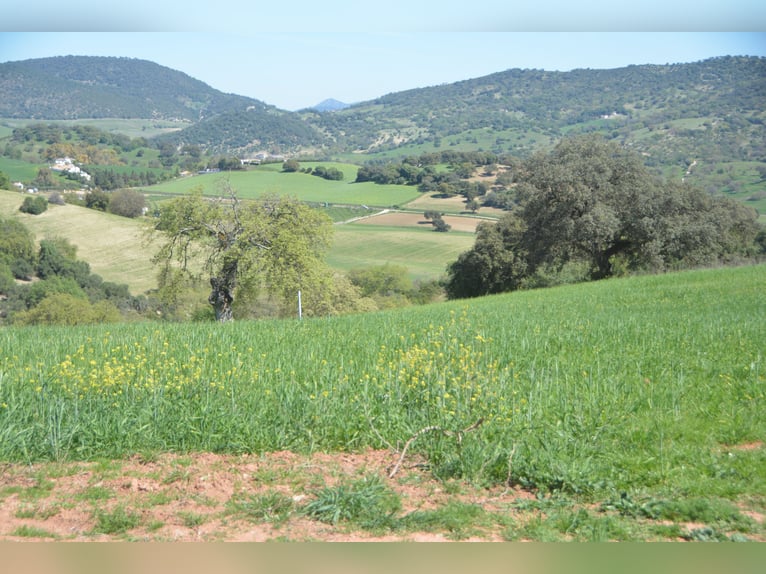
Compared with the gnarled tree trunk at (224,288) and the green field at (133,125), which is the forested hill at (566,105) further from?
the gnarled tree trunk at (224,288)

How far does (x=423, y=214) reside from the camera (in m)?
51.2

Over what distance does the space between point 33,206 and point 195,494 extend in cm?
4439

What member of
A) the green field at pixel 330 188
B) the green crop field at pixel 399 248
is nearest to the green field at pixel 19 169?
the green field at pixel 330 188

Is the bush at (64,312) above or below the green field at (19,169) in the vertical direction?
below

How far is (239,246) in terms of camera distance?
1775cm

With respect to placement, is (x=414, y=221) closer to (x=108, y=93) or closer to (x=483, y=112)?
(x=483, y=112)

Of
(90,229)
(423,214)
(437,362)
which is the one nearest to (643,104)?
(423,214)

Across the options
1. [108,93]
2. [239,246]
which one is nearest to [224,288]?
[239,246]

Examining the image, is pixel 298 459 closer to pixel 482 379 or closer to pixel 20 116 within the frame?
pixel 482 379

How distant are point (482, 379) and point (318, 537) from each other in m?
1.96

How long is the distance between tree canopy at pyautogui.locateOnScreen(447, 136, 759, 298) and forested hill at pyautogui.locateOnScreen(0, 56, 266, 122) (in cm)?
3546

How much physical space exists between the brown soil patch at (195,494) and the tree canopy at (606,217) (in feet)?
60.7

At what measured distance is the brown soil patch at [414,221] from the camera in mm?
48584

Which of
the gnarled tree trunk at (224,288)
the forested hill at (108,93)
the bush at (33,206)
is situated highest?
the forested hill at (108,93)
